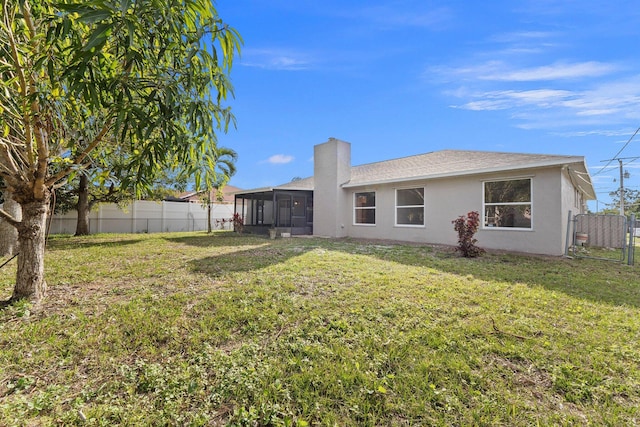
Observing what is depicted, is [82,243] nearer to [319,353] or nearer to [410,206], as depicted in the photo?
[319,353]

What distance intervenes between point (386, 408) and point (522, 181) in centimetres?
927

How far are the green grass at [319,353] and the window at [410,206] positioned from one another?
6.40 m

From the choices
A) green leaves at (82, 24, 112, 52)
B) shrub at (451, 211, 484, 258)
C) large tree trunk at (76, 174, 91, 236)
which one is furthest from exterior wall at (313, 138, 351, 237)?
green leaves at (82, 24, 112, 52)

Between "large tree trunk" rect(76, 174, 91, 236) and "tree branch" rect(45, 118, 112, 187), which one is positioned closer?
"tree branch" rect(45, 118, 112, 187)

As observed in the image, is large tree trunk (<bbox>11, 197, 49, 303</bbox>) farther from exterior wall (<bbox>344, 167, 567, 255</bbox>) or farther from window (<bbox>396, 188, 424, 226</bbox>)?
window (<bbox>396, 188, 424, 226</bbox>)

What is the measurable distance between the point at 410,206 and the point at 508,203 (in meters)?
3.41

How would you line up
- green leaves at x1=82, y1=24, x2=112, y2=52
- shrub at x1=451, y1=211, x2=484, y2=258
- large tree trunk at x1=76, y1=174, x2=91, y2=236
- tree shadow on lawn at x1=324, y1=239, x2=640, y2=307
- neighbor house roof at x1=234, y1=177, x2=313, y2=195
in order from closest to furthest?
green leaves at x1=82, y1=24, x2=112, y2=52 → tree shadow on lawn at x1=324, y1=239, x2=640, y2=307 → shrub at x1=451, y1=211, x2=484, y2=258 → large tree trunk at x1=76, y1=174, x2=91, y2=236 → neighbor house roof at x1=234, y1=177, x2=313, y2=195

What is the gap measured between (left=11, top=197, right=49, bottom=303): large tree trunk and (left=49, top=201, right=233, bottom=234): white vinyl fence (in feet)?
47.3

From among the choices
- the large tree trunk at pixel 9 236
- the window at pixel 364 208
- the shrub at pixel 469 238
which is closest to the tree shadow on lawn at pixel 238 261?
the shrub at pixel 469 238

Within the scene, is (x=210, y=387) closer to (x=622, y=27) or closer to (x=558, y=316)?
(x=558, y=316)

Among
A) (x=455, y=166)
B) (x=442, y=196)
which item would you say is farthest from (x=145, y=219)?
(x=455, y=166)

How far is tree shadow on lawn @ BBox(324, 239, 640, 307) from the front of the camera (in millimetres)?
4809

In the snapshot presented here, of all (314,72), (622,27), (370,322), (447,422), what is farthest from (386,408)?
(622,27)

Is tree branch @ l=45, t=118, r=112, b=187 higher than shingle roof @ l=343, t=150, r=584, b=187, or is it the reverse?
shingle roof @ l=343, t=150, r=584, b=187
